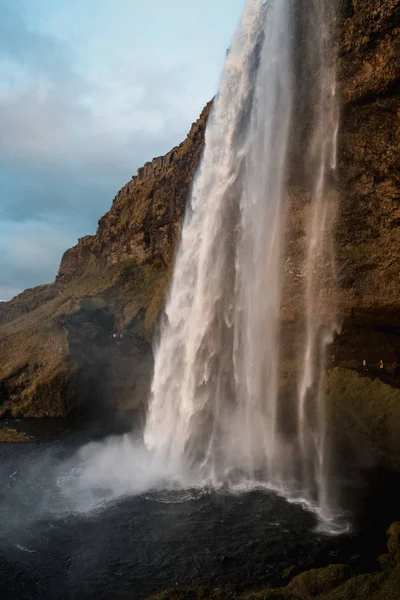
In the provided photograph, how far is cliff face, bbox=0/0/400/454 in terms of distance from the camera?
22.0 meters

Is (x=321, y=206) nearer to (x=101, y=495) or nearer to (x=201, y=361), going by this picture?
(x=201, y=361)

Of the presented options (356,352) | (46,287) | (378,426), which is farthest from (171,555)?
(46,287)

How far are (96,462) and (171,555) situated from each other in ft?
34.2

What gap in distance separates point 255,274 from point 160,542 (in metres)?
14.8

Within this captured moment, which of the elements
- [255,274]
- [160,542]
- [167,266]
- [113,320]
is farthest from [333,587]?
[113,320]

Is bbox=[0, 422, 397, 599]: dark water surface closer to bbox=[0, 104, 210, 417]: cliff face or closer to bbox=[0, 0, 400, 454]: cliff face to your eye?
bbox=[0, 0, 400, 454]: cliff face

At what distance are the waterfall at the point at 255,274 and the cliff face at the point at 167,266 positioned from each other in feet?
3.06

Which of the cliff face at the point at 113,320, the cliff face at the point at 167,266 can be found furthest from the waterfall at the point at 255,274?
the cliff face at the point at 113,320

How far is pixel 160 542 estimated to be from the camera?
47.0 ft

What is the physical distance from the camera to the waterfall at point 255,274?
23.3 metres

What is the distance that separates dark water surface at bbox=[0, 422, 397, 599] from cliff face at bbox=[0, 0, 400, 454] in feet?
30.6

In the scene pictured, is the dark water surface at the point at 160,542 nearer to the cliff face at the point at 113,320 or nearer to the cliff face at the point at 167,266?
the cliff face at the point at 167,266

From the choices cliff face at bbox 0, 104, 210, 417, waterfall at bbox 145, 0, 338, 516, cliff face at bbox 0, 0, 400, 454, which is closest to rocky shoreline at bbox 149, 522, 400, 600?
waterfall at bbox 145, 0, 338, 516

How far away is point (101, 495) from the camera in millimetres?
18188
